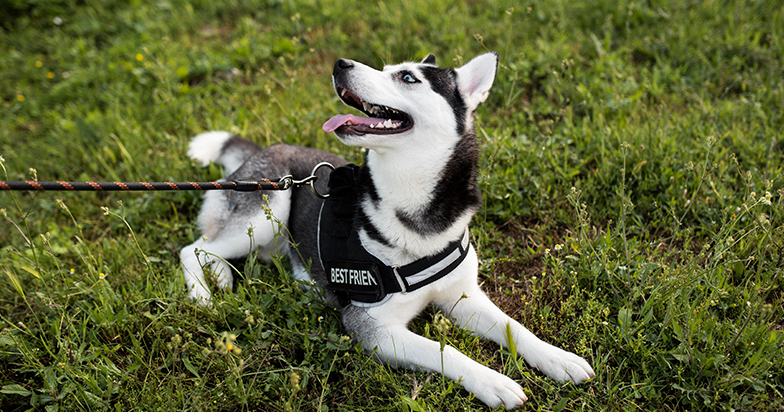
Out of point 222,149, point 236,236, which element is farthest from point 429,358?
point 222,149

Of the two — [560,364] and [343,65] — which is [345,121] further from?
[560,364]

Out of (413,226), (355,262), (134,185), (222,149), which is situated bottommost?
(222,149)

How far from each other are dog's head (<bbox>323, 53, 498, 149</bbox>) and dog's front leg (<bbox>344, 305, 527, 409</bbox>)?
3.05 feet

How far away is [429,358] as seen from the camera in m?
2.32

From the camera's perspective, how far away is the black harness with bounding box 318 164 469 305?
243 centimetres

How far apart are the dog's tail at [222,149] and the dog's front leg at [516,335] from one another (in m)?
2.02

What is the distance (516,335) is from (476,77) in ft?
4.57

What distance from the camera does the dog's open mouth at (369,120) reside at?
226 centimetres

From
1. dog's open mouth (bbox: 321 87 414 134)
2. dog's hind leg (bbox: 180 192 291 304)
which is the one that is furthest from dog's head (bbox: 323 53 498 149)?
dog's hind leg (bbox: 180 192 291 304)

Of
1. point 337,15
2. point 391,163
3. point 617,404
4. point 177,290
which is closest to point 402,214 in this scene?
point 391,163

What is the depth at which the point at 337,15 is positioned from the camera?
555cm

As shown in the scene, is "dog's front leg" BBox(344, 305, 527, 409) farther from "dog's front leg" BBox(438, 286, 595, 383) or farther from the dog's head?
the dog's head

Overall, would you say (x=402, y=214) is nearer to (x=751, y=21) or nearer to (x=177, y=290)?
(x=177, y=290)

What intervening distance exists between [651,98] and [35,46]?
709 centimetres
